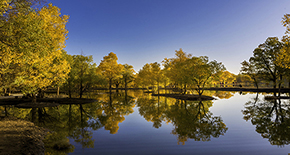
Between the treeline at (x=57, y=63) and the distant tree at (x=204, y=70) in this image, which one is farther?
the distant tree at (x=204, y=70)

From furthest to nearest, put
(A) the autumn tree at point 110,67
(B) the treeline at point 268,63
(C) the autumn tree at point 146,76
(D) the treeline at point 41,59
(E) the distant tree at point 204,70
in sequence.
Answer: (A) the autumn tree at point 110,67
(C) the autumn tree at point 146,76
(B) the treeline at point 268,63
(E) the distant tree at point 204,70
(D) the treeline at point 41,59

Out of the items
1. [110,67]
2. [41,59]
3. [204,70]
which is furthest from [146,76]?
[41,59]

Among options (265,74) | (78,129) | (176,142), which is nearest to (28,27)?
(78,129)

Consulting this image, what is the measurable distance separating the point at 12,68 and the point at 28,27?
10.9ft

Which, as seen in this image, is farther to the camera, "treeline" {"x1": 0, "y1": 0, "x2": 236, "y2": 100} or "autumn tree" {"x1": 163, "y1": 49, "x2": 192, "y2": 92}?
"autumn tree" {"x1": 163, "y1": 49, "x2": 192, "y2": 92}

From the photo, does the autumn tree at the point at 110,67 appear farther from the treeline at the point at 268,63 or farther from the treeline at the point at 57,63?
the treeline at the point at 268,63

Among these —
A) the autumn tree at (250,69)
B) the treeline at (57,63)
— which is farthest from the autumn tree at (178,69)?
the autumn tree at (250,69)

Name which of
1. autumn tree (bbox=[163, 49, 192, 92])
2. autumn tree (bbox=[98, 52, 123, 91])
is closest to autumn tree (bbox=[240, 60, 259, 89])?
autumn tree (bbox=[163, 49, 192, 92])

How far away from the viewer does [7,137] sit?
9875 mm

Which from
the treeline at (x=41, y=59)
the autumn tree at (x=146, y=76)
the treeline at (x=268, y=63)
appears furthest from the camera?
the autumn tree at (x=146, y=76)

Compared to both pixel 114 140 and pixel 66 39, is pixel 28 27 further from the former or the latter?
pixel 66 39

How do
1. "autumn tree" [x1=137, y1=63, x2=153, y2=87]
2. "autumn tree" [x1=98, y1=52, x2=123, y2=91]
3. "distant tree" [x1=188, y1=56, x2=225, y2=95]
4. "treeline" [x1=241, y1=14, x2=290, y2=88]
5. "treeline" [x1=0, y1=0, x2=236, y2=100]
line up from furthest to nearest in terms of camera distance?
"autumn tree" [x1=98, y1=52, x2=123, y2=91]
"autumn tree" [x1=137, y1=63, x2=153, y2=87]
"treeline" [x1=241, y1=14, x2=290, y2=88]
"distant tree" [x1=188, y1=56, x2=225, y2=95]
"treeline" [x1=0, y1=0, x2=236, y2=100]

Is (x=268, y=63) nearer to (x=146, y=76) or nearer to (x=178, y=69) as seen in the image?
(x=178, y=69)

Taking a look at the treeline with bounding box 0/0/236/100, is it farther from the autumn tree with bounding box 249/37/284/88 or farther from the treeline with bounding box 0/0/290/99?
the autumn tree with bounding box 249/37/284/88
